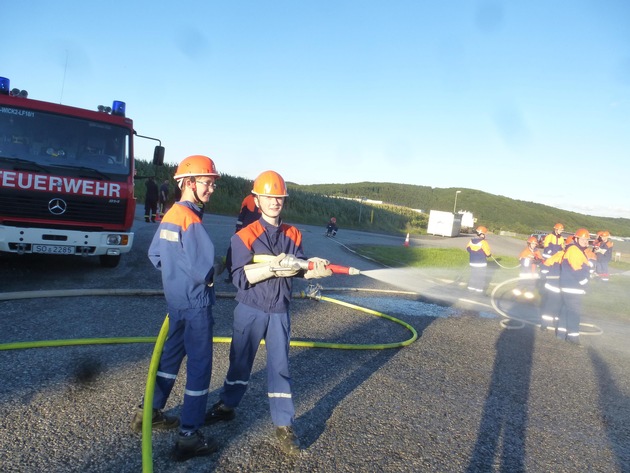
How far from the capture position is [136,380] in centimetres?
420

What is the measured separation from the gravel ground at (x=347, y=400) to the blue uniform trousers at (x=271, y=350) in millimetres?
306

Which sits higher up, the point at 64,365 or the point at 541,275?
the point at 541,275

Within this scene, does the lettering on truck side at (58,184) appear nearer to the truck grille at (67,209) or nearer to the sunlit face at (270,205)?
the truck grille at (67,209)

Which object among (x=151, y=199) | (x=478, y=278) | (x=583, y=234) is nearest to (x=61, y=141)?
(x=583, y=234)

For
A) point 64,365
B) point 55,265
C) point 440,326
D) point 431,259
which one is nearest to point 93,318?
point 64,365

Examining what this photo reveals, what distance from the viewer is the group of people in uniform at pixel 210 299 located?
3.09 m

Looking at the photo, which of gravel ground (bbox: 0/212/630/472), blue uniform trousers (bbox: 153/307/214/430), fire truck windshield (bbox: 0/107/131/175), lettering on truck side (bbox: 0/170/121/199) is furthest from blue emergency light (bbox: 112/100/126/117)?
blue uniform trousers (bbox: 153/307/214/430)

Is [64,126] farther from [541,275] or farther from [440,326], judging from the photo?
[541,275]

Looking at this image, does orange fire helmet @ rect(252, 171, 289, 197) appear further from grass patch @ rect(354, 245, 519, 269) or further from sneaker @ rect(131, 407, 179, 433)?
grass patch @ rect(354, 245, 519, 269)

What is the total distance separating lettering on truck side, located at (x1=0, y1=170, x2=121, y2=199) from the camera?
7.12 m

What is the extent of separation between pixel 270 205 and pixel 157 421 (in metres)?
1.74

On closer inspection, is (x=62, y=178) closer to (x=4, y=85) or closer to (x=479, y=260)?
(x=4, y=85)

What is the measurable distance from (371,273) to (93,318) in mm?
8221

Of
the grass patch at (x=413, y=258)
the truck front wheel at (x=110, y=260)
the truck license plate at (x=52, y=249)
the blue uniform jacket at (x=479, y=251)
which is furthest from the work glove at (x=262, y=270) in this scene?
→ the grass patch at (x=413, y=258)
